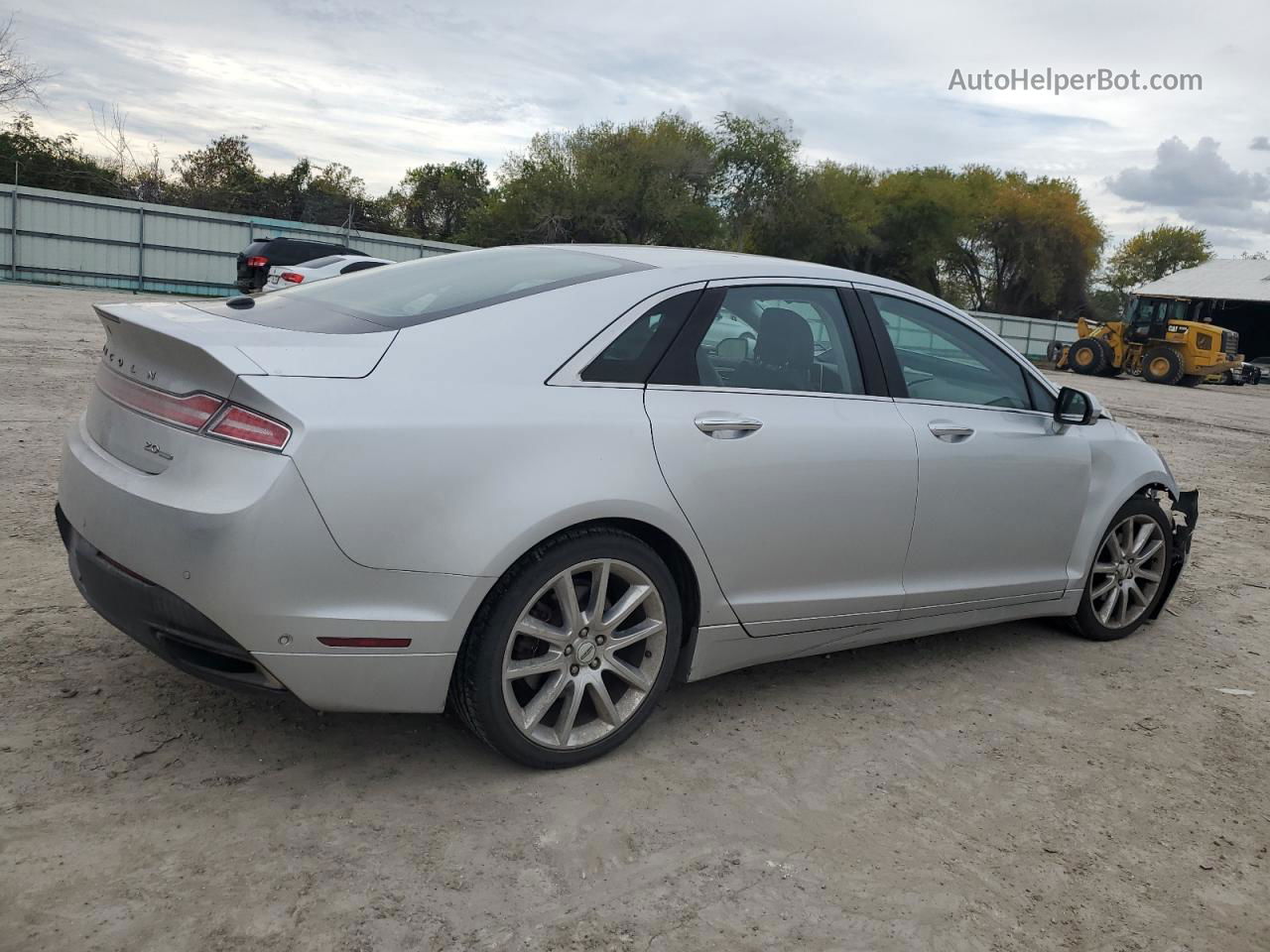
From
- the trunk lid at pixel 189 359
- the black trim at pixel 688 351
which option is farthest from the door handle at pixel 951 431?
the trunk lid at pixel 189 359

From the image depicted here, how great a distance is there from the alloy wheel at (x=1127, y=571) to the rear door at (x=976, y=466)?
360 mm

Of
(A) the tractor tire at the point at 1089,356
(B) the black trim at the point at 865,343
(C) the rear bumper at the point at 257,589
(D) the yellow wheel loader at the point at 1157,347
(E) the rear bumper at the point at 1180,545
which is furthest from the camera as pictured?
(A) the tractor tire at the point at 1089,356

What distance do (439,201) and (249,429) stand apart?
52.9 metres

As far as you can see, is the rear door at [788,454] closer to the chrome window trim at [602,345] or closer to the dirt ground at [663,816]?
the chrome window trim at [602,345]

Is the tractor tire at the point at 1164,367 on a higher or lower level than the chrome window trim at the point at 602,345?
lower

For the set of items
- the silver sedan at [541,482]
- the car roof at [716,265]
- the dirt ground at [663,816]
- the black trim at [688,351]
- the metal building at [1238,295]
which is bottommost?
the dirt ground at [663,816]

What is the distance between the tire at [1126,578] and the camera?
473cm

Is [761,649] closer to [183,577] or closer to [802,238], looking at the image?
[183,577]

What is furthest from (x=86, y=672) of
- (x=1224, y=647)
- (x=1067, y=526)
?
(x=1224, y=647)

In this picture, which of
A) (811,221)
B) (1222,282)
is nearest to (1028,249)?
(1222,282)

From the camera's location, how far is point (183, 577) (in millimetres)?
2604

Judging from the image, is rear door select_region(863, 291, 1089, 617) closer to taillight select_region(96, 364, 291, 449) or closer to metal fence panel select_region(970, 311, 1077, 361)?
taillight select_region(96, 364, 291, 449)

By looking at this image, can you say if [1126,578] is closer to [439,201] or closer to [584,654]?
[584,654]

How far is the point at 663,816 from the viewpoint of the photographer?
2914mm
